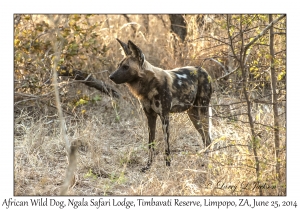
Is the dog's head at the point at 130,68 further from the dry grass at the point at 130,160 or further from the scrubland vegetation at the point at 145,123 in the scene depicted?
the dry grass at the point at 130,160

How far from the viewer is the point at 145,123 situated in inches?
249

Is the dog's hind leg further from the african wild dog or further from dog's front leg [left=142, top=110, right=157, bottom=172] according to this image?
dog's front leg [left=142, top=110, right=157, bottom=172]

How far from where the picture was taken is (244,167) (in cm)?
421

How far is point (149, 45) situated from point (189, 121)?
203 cm

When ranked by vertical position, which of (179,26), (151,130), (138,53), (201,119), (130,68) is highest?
(179,26)

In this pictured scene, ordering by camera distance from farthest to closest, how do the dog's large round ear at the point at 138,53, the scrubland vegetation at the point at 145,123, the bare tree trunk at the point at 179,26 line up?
the bare tree trunk at the point at 179,26 → the dog's large round ear at the point at 138,53 → the scrubland vegetation at the point at 145,123

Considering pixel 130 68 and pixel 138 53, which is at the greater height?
pixel 138 53

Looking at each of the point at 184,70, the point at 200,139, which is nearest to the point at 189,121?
the point at 200,139

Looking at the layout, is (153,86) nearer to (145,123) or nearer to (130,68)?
(130,68)

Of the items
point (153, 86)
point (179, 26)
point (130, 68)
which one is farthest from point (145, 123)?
point (179, 26)

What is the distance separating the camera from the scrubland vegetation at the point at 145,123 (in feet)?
13.6

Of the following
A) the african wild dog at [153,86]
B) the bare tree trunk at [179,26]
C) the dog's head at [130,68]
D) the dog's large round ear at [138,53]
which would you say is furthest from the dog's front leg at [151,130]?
the bare tree trunk at [179,26]

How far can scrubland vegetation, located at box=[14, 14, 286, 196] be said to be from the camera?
414cm
